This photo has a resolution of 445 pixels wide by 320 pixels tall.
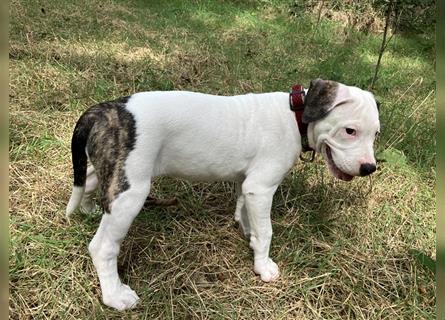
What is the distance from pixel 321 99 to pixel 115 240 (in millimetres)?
1571

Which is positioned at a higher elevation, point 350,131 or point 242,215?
point 350,131

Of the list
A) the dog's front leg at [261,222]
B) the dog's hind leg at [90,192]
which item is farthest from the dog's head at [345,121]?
the dog's hind leg at [90,192]

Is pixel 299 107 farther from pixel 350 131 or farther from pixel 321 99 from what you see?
pixel 350 131

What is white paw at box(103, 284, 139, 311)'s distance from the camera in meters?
2.80

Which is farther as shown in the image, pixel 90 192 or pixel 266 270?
pixel 90 192

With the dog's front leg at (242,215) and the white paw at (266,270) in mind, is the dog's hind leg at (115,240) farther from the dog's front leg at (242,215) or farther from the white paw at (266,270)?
the dog's front leg at (242,215)

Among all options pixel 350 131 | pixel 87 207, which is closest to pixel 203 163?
pixel 350 131

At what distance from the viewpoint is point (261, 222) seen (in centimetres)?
309

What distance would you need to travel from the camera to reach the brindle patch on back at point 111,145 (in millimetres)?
2656

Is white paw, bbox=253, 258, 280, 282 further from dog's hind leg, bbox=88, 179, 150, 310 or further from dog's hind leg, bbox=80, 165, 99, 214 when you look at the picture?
dog's hind leg, bbox=80, 165, 99, 214

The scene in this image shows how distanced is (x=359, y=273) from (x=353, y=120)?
1161 mm

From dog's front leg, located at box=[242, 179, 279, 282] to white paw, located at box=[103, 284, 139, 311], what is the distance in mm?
898

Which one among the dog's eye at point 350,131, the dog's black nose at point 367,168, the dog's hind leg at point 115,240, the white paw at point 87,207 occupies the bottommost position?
the white paw at point 87,207

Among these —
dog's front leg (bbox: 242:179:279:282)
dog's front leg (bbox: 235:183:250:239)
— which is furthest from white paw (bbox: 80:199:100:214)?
dog's front leg (bbox: 242:179:279:282)
